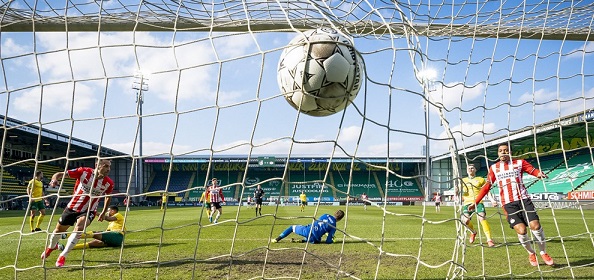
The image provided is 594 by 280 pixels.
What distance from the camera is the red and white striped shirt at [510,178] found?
18.5 feet

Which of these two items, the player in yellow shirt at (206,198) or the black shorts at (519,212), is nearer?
the player in yellow shirt at (206,198)

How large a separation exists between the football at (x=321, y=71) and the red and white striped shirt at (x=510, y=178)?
340 centimetres

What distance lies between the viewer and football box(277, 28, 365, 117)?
10.8 feet

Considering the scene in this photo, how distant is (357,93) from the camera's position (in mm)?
3539

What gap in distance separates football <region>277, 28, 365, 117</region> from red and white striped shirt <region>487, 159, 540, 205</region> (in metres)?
3.40

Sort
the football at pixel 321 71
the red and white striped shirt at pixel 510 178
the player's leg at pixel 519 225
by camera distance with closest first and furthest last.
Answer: the football at pixel 321 71
the player's leg at pixel 519 225
the red and white striped shirt at pixel 510 178

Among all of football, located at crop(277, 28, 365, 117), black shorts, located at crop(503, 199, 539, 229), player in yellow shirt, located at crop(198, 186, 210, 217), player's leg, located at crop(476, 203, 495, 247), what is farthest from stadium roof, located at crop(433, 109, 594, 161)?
player in yellow shirt, located at crop(198, 186, 210, 217)

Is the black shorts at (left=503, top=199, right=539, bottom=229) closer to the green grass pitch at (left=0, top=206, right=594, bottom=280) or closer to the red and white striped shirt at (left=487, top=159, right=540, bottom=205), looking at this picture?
the red and white striped shirt at (left=487, top=159, right=540, bottom=205)

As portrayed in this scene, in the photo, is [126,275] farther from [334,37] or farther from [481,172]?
[481,172]

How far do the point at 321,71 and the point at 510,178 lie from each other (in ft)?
12.6

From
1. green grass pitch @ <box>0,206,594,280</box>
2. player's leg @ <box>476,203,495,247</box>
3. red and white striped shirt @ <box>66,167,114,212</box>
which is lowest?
green grass pitch @ <box>0,206,594,280</box>

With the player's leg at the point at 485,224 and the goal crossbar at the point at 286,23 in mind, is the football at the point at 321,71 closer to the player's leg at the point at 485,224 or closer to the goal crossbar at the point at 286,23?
the goal crossbar at the point at 286,23

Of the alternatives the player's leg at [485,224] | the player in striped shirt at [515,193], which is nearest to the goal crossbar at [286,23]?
the player in striped shirt at [515,193]

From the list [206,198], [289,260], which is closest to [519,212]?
[289,260]
